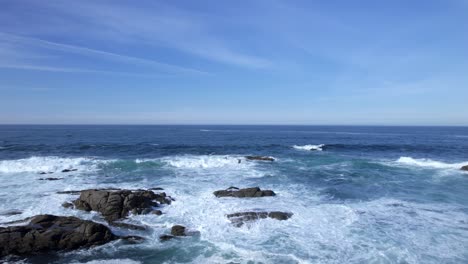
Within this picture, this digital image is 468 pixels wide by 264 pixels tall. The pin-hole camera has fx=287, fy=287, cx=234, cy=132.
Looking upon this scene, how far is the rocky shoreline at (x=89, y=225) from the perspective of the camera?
1164cm

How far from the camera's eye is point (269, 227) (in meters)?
14.3

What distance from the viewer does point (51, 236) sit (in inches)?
469

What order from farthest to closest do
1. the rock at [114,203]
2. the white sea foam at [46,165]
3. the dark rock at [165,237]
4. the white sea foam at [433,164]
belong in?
the white sea foam at [433,164]
the white sea foam at [46,165]
the rock at [114,203]
the dark rock at [165,237]

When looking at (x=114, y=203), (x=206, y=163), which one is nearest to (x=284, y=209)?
(x=114, y=203)

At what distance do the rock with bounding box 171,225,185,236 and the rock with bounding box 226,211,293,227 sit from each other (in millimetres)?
2679

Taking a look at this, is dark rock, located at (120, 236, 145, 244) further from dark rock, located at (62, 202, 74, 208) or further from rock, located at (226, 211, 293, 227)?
dark rock, located at (62, 202, 74, 208)

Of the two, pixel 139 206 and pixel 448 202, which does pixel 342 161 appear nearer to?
pixel 448 202

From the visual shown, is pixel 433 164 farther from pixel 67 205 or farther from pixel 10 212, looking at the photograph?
pixel 10 212

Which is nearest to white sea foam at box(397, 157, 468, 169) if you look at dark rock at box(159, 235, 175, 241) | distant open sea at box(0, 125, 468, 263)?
distant open sea at box(0, 125, 468, 263)

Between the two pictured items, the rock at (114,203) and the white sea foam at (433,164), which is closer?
the rock at (114,203)

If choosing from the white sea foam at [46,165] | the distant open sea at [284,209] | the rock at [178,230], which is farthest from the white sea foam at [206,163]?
the rock at [178,230]

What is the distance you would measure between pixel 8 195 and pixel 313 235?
19.6 m

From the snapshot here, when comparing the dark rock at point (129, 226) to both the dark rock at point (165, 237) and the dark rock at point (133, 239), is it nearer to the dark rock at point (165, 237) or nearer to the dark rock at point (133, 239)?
the dark rock at point (133, 239)

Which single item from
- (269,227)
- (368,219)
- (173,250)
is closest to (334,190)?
(368,219)
